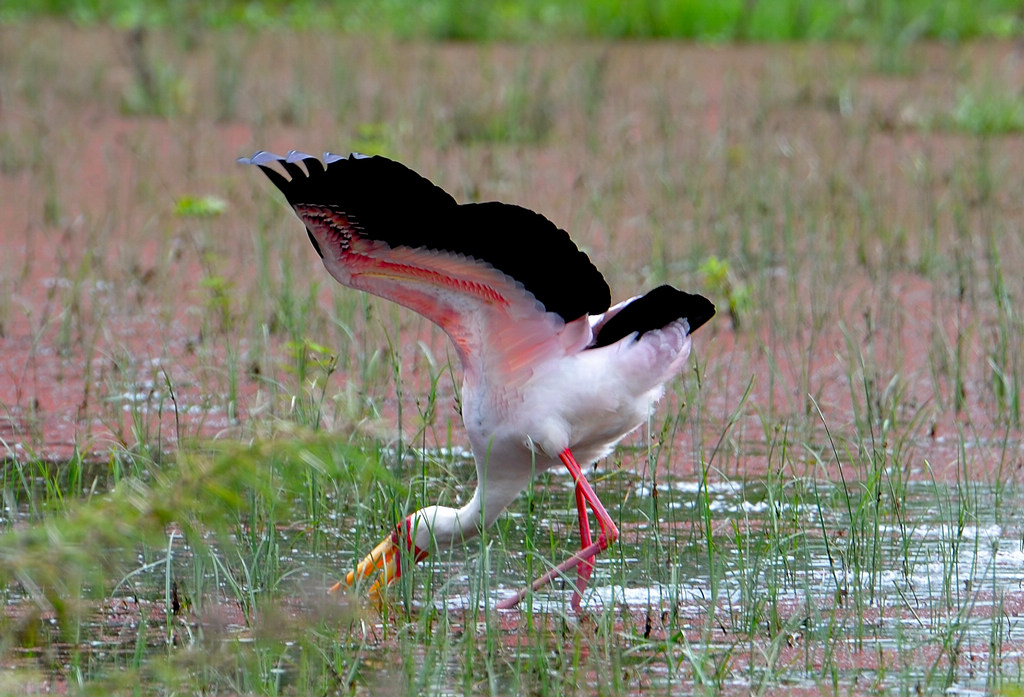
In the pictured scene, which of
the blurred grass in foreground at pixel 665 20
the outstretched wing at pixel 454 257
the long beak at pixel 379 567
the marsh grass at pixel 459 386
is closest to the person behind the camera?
the marsh grass at pixel 459 386

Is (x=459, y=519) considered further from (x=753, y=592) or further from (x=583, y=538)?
(x=753, y=592)

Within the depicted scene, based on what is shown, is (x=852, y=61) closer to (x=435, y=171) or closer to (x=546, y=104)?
(x=546, y=104)

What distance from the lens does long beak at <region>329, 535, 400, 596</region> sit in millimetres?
3895

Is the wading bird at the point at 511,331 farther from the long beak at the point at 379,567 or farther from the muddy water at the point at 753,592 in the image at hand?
the muddy water at the point at 753,592

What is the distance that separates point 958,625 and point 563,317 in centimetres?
117

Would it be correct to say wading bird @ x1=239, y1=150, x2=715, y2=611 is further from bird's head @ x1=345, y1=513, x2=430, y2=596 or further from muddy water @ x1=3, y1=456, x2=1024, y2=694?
muddy water @ x1=3, y1=456, x2=1024, y2=694

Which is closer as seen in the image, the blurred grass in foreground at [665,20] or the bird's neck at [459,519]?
the bird's neck at [459,519]

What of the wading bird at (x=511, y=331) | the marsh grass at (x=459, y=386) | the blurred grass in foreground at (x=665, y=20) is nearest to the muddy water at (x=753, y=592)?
the marsh grass at (x=459, y=386)

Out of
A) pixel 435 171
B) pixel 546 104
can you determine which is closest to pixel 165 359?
pixel 435 171

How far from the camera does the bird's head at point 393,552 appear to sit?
12.9 feet

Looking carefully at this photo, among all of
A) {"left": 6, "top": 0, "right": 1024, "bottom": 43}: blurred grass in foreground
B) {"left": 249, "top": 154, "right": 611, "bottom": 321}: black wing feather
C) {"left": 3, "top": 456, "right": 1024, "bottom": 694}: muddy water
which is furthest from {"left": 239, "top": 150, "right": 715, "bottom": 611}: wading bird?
{"left": 6, "top": 0, "right": 1024, "bottom": 43}: blurred grass in foreground

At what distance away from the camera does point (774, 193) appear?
8258 millimetres

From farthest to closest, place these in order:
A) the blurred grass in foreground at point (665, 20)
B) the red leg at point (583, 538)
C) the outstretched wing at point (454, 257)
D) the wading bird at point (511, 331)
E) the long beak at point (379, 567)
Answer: the blurred grass in foreground at point (665, 20) < the red leg at point (583, 538) < the long beak at point (379, 567) < the wading bird at point (511, 331) < the outstretched wing at point (454, 257)

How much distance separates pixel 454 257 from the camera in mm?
3908
